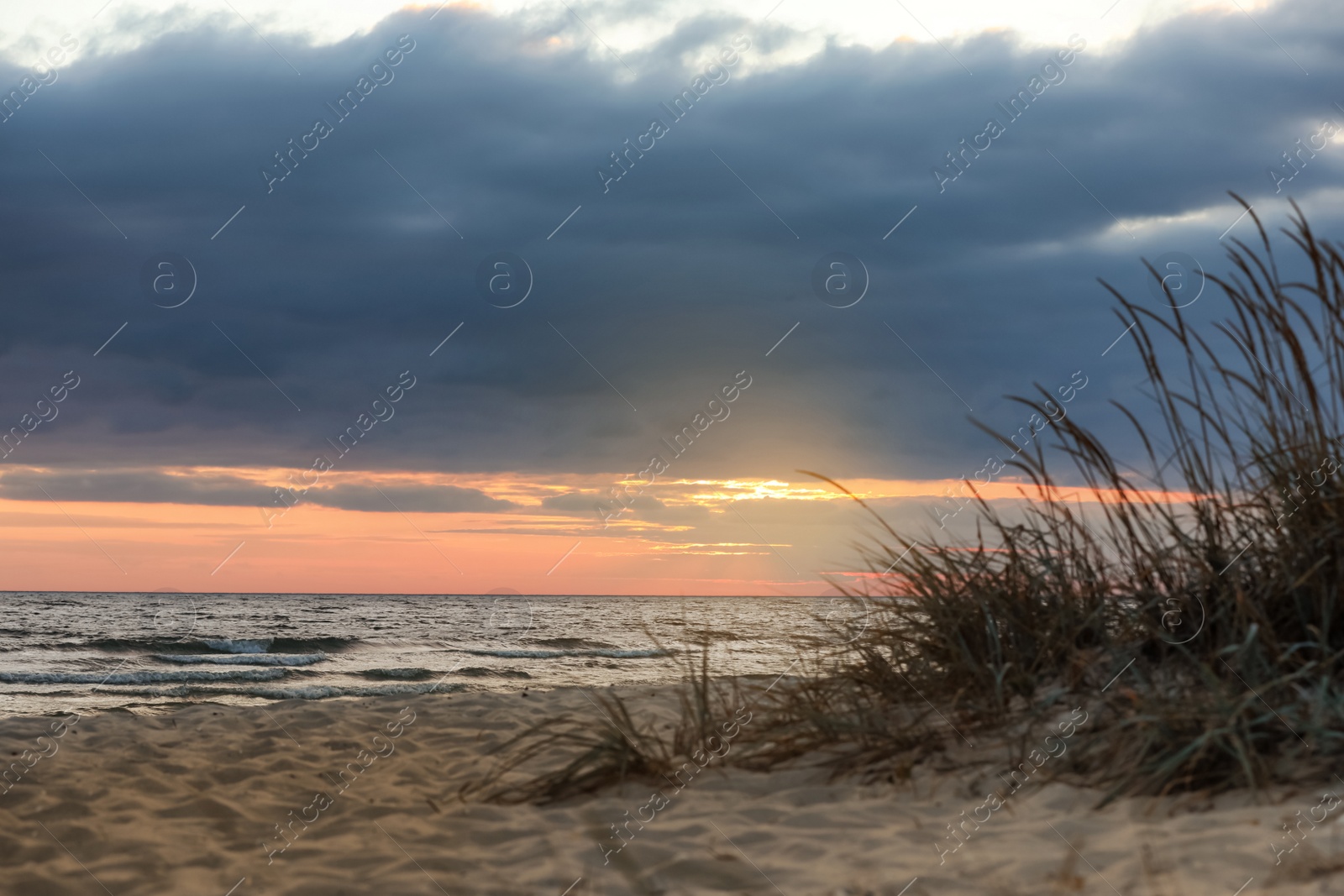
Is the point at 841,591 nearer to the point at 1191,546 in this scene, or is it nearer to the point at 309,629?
the point at 1191,546

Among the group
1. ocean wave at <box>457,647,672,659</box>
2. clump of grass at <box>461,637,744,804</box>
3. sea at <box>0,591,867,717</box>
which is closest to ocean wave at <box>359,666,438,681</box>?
sea at <box>0,591,867,717</box>

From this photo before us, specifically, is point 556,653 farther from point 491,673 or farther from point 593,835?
point 593,835

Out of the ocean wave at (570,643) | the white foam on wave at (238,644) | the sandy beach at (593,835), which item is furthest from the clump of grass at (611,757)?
the white foam on wave at (238,644)

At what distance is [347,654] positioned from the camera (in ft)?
57.8

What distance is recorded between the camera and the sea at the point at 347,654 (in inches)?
308

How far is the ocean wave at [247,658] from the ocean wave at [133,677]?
64.9 inches

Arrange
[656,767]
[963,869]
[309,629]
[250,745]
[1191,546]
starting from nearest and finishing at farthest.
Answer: [963,869]
[1191,546]
[656,767]
[250,745]
[309,629]

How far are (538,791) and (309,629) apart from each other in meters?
24.0

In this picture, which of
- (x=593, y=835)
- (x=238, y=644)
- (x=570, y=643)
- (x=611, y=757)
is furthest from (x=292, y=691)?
(x=238, y=644)

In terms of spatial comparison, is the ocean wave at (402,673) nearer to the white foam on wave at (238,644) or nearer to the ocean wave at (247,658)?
the ocean wave at (247,658)

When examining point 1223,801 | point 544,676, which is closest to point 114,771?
point 1223,801

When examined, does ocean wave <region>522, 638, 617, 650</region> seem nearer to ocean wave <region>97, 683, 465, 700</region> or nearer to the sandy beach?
ocean wave <region>97, 683, 465, 700</region>

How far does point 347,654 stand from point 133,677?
15.5ft

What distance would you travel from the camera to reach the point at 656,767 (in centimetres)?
379
